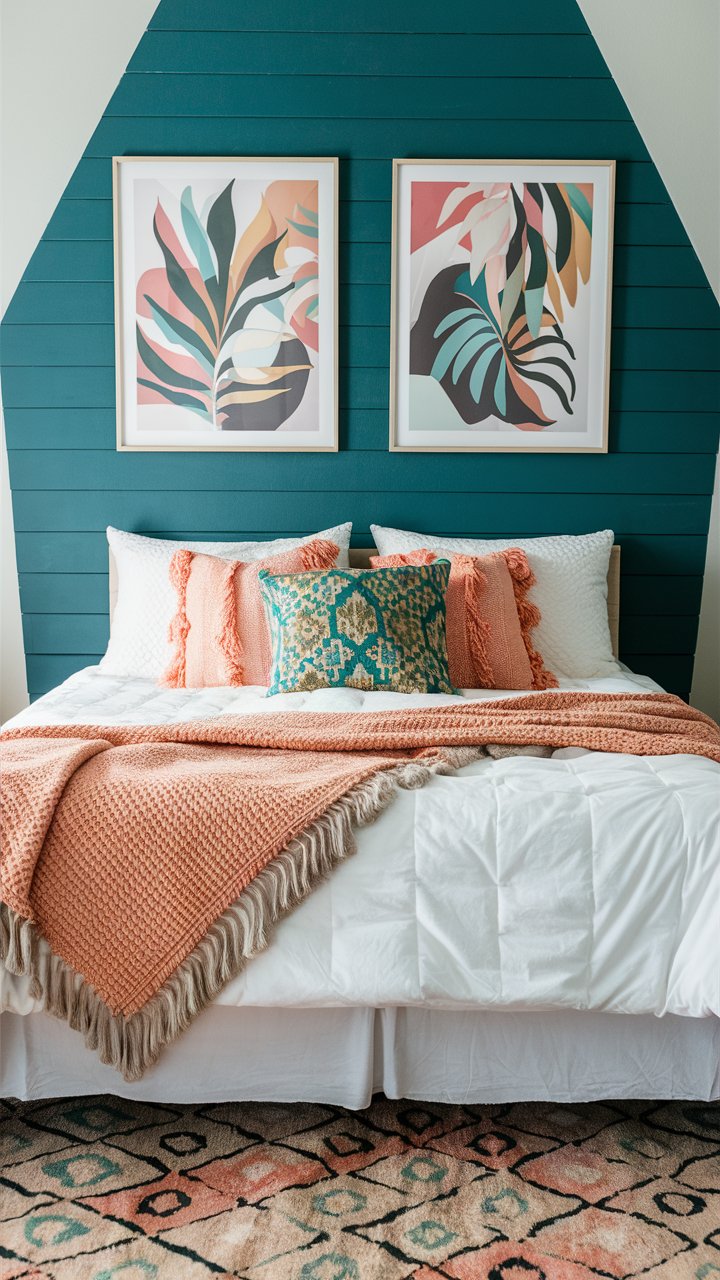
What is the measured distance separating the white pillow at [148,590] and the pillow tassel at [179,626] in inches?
1.8

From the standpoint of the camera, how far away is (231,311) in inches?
127

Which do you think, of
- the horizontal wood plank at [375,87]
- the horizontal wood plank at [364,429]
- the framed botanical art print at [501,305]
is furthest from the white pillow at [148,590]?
the horizontal wood plank at [375,87]

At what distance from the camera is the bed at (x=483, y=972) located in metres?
1.58

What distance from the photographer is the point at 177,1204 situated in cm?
151

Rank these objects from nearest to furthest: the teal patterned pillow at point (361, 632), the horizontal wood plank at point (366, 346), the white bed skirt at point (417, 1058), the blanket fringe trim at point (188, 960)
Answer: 1. the blanket fringe trim at point (188, 960)
2. the white bed skirt at point (417, 1058)
3. the teal patterned pillow at point (361, 632)
4. the horizontal wood plank at point (366, 346)

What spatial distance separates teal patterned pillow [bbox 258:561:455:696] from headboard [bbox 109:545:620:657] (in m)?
0.66

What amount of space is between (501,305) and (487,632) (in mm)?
1126

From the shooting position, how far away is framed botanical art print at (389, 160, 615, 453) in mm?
3172

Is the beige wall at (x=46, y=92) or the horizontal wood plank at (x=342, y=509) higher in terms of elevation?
the beige wall at (x=46, y=92)

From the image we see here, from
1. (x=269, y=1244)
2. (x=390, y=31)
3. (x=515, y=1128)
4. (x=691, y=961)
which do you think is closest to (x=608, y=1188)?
→ (x=515, y=1128)

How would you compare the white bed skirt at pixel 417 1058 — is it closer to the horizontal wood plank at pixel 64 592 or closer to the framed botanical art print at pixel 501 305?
the horizontal wood plank at pixel 64 592

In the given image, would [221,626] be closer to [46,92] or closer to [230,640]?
[230,640]

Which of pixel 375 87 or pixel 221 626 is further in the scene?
pixel 375 87

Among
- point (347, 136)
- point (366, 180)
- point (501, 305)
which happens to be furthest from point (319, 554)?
point (347, 136)
